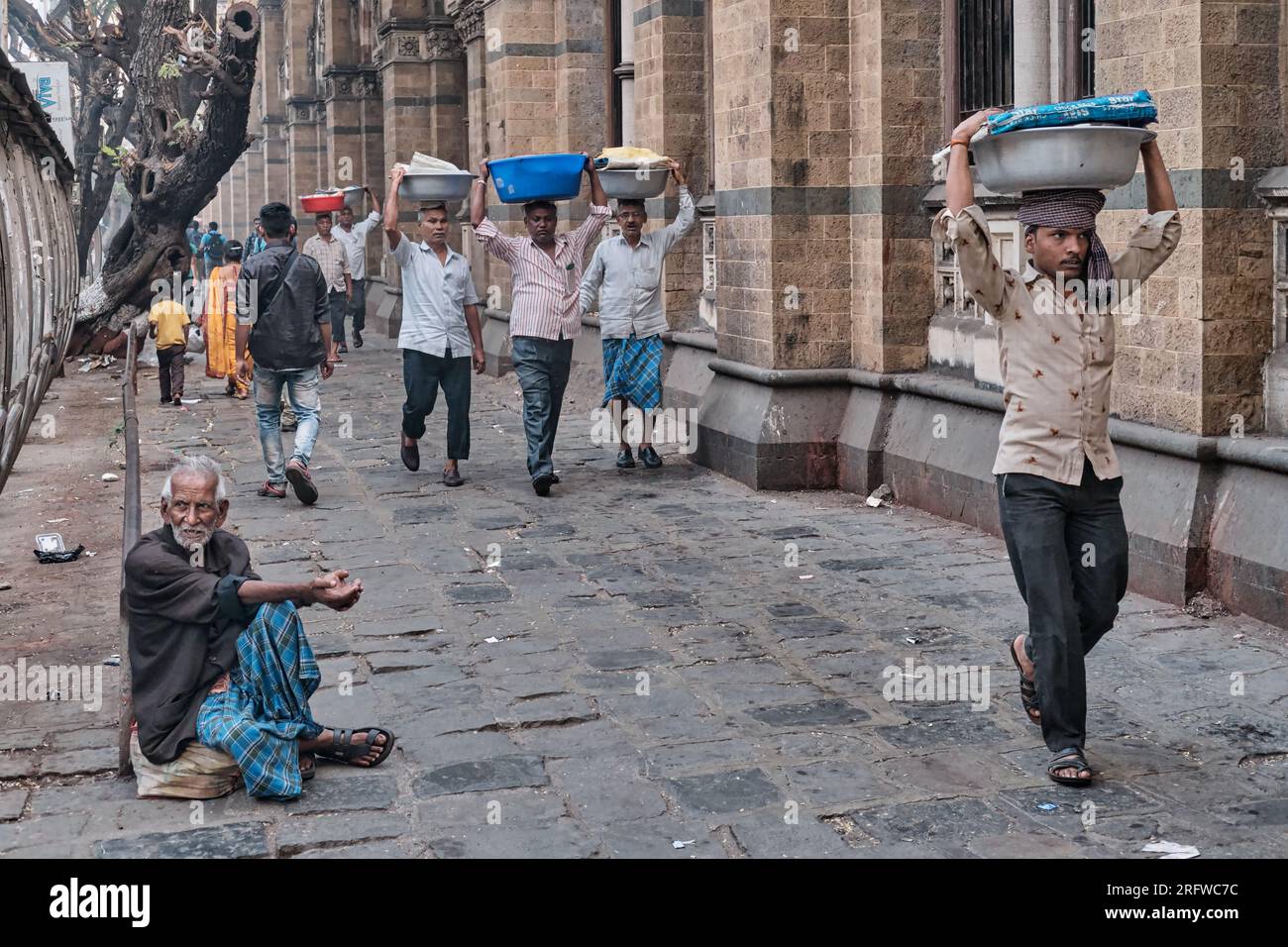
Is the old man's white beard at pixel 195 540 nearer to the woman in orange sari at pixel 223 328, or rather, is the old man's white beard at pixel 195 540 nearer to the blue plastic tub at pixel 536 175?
the blue plastic tub at pixel 536 175

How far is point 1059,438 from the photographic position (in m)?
5.35

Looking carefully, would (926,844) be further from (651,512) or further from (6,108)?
(6,108)

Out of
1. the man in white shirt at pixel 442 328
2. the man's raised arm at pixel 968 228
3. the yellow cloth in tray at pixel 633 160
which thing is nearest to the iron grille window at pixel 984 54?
the yellow cloth in tray at pixel 633 160

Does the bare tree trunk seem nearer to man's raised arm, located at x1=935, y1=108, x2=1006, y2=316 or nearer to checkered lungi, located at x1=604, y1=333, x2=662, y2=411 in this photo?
checkered lungi, located at x1=604, y1=333, x2=662, y2=411

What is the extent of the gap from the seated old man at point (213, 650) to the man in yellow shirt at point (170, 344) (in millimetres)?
12112

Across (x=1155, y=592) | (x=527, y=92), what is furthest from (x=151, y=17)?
(x=1155, y=592)

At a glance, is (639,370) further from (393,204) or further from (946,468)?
(946,468)

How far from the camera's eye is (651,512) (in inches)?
408

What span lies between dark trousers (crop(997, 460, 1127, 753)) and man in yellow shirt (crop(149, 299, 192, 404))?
13146mm

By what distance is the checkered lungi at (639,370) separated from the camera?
1201 cm

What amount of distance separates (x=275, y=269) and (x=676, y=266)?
168 inches

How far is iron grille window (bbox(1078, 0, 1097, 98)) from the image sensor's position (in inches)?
359

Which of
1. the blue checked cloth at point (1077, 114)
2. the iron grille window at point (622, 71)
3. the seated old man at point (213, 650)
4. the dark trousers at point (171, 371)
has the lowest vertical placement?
the seated old man at point (213, 650)

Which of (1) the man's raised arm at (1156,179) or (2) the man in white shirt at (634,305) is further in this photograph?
(2) the man in white shirt at (634,305)
